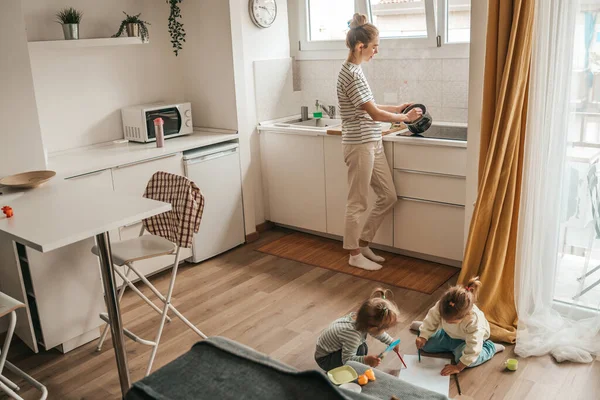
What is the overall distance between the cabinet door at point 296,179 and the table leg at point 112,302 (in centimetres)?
215

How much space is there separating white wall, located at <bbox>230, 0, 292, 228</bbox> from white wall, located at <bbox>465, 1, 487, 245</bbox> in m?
1.77

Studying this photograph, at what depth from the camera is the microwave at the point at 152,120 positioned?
4172 millimetres

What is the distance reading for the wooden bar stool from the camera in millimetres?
2539

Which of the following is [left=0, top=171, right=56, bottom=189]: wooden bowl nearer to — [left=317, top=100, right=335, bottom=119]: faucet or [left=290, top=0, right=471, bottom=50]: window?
[left=317, top=100, right=335, bottom=119]: faucet

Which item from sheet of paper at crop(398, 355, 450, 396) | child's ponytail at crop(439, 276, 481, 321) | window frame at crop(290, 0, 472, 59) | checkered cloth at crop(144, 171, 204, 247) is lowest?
sheet of paper at crop(398, 355, 450, 396)

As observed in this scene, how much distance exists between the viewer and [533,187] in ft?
10.0

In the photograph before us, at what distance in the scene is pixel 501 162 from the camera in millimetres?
3074

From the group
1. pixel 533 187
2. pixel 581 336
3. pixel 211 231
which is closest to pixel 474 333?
pixel 581 336

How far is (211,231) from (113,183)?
0.87 meters

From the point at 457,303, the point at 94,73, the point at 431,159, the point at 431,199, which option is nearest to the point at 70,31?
the point at 94,73

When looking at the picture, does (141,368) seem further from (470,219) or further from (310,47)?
(310,47)

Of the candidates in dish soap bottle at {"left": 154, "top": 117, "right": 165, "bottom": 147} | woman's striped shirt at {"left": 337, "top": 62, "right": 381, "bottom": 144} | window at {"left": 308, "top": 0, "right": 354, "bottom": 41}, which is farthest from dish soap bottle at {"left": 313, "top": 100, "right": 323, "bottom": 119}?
dish soap bottle at {"left": 154, "top": 117, "right": 165, "bottom": 147}

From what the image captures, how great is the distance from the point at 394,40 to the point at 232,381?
340cm

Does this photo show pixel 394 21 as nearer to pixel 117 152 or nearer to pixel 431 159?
pixel 431 159
